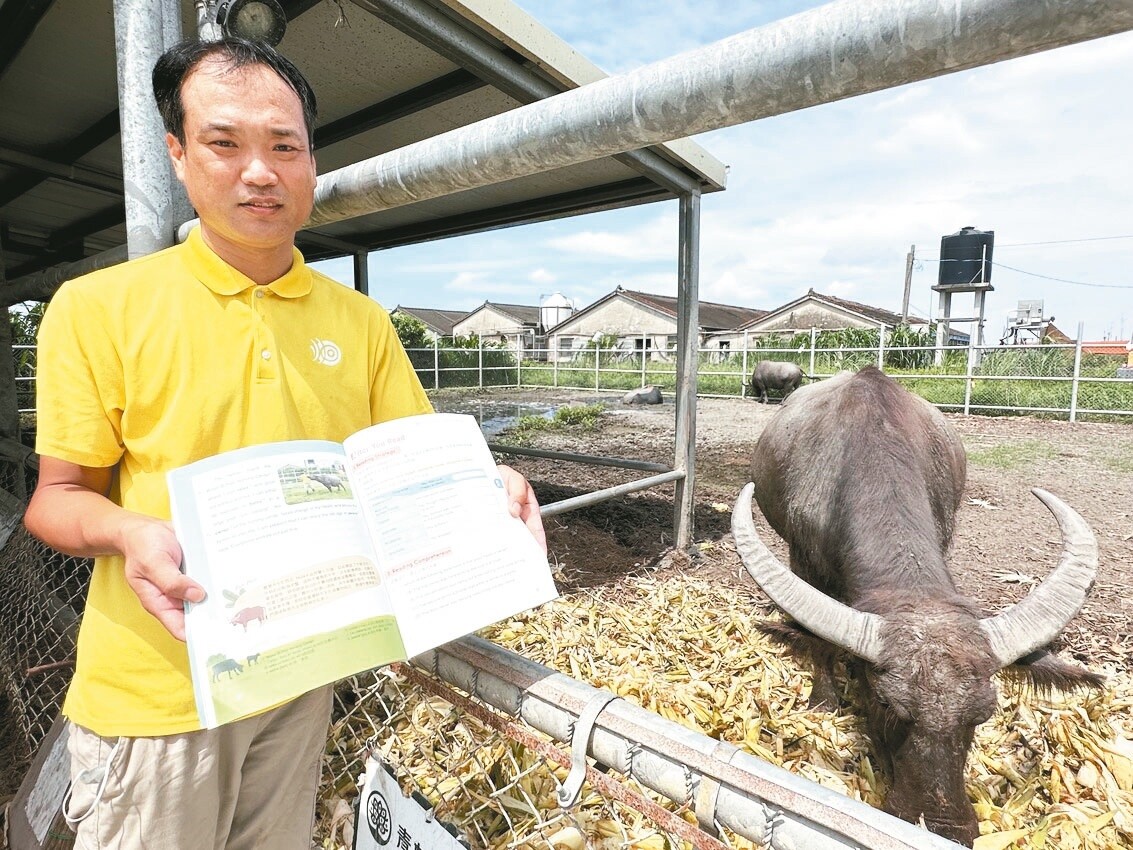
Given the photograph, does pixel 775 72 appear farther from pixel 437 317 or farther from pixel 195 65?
pixel 437 317

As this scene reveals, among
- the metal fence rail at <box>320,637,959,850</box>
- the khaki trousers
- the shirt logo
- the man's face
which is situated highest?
the man's face

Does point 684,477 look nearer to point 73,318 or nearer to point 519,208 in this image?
point 519,208

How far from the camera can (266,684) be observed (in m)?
0.83

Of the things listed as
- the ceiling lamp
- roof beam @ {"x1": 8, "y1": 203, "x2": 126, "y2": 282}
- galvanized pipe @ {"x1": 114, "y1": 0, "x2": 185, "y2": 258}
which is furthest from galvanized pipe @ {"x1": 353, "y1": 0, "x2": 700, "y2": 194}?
roof beam @ {"x1": 8, "y1": 203, "x2": 126, "y2": 282}

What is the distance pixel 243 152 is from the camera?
106 cm

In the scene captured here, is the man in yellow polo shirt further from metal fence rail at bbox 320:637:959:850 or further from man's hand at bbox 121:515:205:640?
metal fence rail at bbox 320:637:959:850

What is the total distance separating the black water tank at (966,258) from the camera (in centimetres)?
2503

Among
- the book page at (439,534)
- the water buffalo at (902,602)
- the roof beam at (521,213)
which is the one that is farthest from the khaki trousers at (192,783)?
the roof beam at (521,213)

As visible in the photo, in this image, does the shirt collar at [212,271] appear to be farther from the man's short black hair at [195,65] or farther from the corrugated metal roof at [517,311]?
the corrugated metal roof at [517,311]

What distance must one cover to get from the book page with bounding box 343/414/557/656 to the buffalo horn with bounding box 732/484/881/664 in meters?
1.84

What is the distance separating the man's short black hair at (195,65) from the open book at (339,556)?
26.4 inches

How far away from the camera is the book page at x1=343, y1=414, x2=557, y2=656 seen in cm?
96

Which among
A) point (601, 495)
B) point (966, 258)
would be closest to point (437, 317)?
point (966, 258)

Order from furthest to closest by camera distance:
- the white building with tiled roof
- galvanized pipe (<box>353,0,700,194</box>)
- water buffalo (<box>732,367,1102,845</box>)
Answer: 1. the white building with tiled roof
2. galvanized pipe (<box>353,0,700,194</box>)
3. water buffalo (<box>732,367,1102,845</box>)
